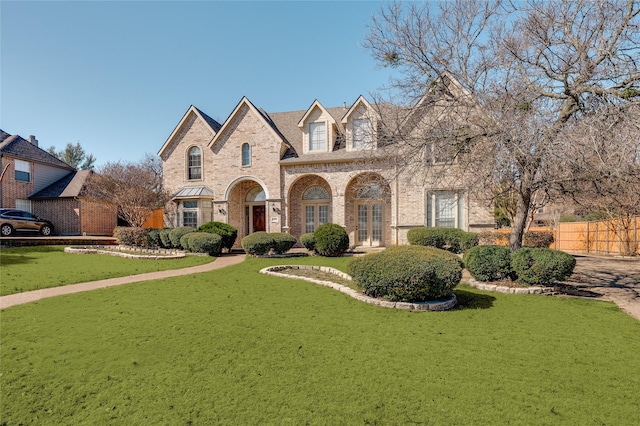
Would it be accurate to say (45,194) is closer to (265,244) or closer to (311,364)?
(265,244)

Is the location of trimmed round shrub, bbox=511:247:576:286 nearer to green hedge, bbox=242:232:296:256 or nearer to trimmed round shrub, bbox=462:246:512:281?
trimmed round shrub, bbox=462:246:512:281

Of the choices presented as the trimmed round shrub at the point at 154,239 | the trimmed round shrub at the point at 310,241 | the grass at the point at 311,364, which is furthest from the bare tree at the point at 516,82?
the trimmed round shrub at the point at 154,239

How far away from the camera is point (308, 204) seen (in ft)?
69.6

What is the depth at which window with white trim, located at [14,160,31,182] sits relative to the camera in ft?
81.3

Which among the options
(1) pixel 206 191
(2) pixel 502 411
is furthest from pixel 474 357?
(1) pixel 206 191

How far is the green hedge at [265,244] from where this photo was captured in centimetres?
1595

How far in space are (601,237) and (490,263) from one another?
17280 millimetres

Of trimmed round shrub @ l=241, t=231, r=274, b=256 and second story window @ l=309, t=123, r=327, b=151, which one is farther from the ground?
second story window @ l=309, t=123, r=327, b=151

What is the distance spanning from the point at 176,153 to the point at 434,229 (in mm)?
17946

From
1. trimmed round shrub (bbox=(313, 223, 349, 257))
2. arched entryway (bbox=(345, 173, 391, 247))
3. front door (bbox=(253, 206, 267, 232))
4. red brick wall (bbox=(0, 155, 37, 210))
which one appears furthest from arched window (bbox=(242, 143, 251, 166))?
red brick wall (bbox=(0, 155, 37, 210))

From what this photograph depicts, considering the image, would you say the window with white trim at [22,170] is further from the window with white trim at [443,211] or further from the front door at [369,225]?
the window with white trim at [443,211]

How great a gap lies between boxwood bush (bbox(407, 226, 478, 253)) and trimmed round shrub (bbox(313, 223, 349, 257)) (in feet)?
12.2

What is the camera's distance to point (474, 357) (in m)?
4.90

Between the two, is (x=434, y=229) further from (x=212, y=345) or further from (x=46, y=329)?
(x=46, y=329)
